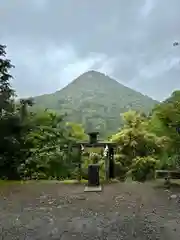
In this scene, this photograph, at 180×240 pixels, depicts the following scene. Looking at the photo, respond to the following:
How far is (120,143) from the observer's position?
950 cm

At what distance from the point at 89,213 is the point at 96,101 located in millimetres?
15284

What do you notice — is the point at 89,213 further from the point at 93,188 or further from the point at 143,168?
the point at 143,168

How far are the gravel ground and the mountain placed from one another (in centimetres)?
857

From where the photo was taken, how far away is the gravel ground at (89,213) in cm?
326

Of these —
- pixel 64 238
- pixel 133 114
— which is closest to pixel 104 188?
pixel 64 238

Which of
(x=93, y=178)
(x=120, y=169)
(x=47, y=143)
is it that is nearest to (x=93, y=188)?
(x=93, y=178)

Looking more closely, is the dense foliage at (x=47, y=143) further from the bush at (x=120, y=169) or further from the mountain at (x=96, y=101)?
the mountain at (x=96, y=101)

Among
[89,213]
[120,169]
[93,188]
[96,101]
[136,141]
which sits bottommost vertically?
[89,213]

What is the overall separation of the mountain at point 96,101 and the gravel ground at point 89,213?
8574 mm

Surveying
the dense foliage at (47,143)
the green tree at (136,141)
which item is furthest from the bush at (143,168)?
the green tree at (136,141)

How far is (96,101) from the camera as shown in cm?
1919

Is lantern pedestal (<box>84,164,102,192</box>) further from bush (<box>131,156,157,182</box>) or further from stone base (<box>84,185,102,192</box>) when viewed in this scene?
bush (<box>131,156,157,182</box>)

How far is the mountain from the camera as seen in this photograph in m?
15.7

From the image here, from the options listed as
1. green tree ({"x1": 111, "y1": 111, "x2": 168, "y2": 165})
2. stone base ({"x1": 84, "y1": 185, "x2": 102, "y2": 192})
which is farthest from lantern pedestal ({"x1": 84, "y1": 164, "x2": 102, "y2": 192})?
green tree ({"x1": 111, "y1": 111, "x2": 168, "y2": 165})
